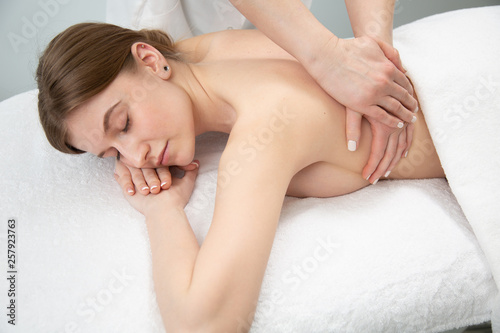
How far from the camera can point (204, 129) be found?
3.49 feet

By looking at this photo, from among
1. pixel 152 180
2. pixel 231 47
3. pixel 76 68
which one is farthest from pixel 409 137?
pixel 76 68

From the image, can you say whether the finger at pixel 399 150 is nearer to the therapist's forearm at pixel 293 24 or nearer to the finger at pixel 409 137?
the finger at pixel 409 137

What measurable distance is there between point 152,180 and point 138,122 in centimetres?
15

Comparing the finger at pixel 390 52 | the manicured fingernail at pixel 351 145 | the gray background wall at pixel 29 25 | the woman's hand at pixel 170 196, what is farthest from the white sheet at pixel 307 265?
the gray background wall at pixel 29 25

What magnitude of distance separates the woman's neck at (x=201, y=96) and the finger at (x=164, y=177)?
141mm

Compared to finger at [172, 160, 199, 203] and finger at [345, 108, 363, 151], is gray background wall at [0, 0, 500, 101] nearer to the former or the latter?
finger at [172, 160, 199, 203]

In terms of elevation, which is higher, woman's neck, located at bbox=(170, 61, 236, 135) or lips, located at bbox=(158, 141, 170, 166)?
woman's neck, located at bbox=(170, 61, 236, 135)

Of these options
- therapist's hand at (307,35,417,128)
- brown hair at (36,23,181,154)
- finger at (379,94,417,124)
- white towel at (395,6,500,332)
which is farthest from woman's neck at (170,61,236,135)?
white towel at (395,6,500,332)

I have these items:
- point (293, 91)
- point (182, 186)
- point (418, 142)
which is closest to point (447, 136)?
point (418, 142)

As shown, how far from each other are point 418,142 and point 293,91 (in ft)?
1.13

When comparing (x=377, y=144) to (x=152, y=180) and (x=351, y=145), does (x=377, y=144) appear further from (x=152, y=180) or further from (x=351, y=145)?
(x=152, y=180)

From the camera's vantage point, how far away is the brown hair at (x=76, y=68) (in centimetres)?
85

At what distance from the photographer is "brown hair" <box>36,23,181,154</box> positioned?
33.6 inches

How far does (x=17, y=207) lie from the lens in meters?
0.97
